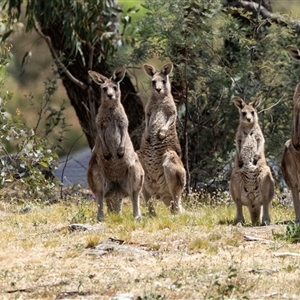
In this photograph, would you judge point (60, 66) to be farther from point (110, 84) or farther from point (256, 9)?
point (110, 84)

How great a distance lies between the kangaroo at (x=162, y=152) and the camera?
430 inches

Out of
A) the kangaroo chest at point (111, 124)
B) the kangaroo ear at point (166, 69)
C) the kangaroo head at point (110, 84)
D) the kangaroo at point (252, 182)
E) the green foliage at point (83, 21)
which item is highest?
the green foliage at point (83, 21)

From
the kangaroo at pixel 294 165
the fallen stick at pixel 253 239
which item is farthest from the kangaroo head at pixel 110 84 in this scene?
the fallen stick at pixel 253 239

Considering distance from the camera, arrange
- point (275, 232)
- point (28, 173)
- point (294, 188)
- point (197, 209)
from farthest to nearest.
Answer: point (28, 173)
point (197, 209)
point (294, 188)
point (275, 232)

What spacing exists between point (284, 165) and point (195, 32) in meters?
3.96

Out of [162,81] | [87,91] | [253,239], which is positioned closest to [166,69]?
[162,81]

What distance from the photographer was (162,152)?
11.1 meters

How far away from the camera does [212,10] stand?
1302 cm

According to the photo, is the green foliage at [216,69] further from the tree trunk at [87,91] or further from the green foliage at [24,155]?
the green foliage at [24,155]

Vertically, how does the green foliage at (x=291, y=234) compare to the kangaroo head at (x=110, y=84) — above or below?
below

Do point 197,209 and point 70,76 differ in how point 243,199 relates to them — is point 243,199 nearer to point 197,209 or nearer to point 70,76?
point 197,209

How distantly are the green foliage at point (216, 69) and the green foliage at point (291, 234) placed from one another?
447 centimetres

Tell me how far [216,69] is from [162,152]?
8.50 ft

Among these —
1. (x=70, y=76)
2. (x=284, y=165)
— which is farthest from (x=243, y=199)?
(x=70, y=76)
